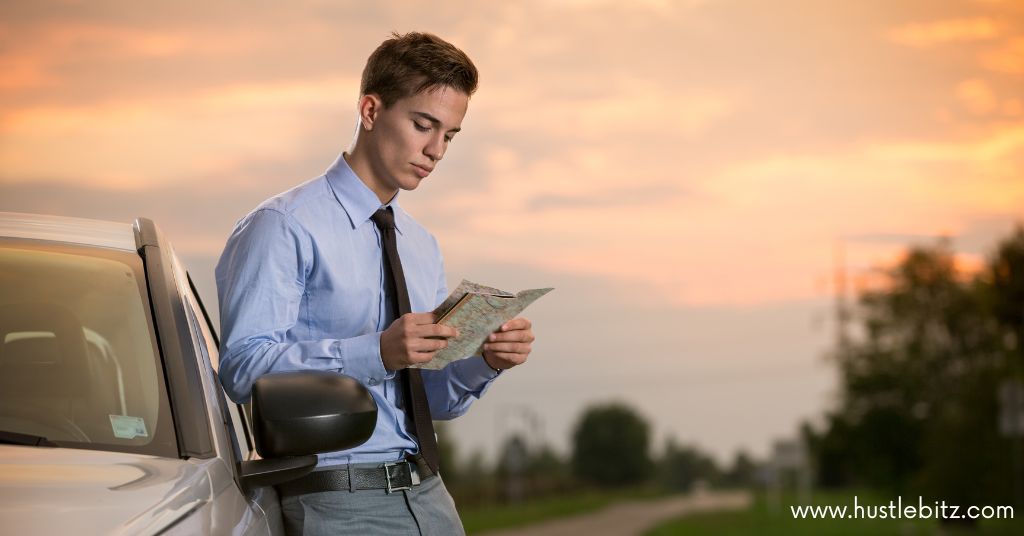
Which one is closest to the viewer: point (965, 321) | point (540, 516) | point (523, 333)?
point (523, 333)

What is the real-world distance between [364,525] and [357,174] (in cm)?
91

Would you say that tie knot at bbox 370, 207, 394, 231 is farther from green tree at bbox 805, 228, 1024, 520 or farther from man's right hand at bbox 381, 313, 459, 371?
green tree at bbox 805, 228, 1024, 520

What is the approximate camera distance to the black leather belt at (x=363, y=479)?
9.91ft

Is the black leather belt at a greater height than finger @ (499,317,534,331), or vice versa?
finger @ (499,317,534,331)

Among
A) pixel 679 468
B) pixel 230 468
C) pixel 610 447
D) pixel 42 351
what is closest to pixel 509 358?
pixel 230 468

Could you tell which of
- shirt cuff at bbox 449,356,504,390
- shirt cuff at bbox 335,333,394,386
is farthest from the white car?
shirt cuff at bbox 449,356,504,390

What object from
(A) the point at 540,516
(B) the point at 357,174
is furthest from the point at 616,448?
(B) the point at 357,174

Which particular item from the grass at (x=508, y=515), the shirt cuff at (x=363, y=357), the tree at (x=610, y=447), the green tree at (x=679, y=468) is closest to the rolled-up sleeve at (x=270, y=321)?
the shirt cuff at (x=363, y=357)

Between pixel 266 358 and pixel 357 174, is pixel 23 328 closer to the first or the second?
pixel 266 358

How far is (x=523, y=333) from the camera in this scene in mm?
3314

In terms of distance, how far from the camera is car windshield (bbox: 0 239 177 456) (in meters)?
2.68

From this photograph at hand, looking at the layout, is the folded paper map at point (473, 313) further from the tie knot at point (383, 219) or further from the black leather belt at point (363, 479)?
the tie knot at point (383, 219)

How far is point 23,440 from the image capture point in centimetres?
254

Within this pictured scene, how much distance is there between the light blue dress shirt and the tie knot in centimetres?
2
